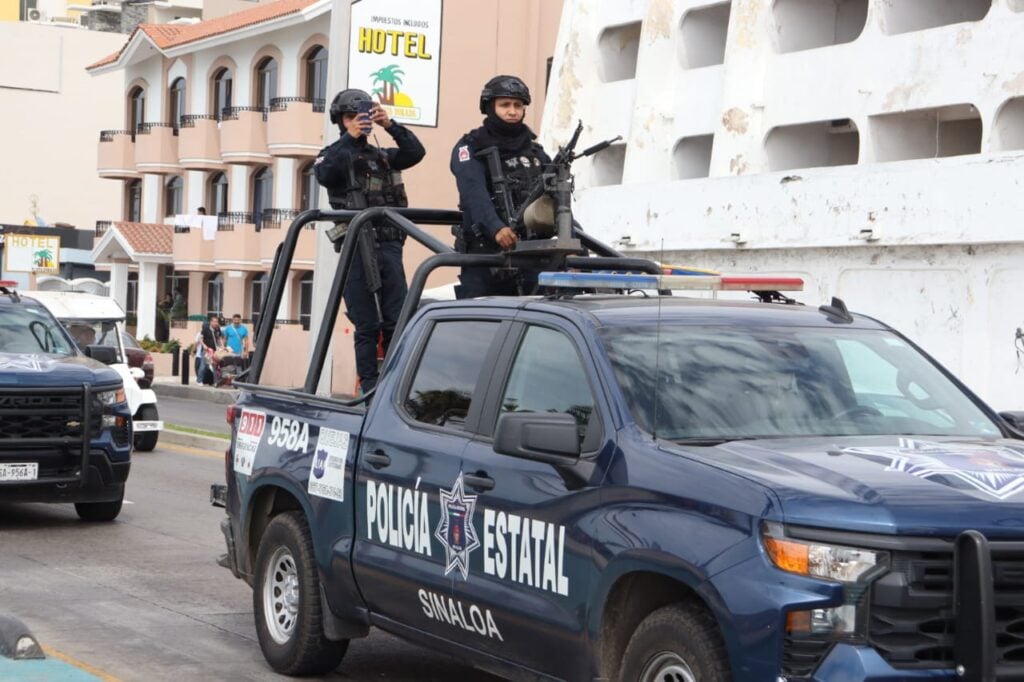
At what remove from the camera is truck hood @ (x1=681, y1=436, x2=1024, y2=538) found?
5.15 meters

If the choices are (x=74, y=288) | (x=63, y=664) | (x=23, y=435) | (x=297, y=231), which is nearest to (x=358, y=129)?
(x=297, y=231)

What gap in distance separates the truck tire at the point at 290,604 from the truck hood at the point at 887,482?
8.88ft

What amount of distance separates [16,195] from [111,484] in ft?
218

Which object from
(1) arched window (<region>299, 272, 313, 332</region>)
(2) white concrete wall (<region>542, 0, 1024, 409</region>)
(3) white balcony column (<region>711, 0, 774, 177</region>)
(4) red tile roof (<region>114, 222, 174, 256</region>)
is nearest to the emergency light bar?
(2) white concrete wall (<region>542, 0, 1024, 409</region>)

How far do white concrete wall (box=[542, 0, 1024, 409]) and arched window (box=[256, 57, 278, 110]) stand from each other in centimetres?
1422

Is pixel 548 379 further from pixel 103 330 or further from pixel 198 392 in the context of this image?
pixel 198 392

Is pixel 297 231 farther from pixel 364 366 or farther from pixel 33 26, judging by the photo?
pixel 33 26

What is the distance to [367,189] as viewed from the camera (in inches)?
402

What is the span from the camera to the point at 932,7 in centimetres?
3309

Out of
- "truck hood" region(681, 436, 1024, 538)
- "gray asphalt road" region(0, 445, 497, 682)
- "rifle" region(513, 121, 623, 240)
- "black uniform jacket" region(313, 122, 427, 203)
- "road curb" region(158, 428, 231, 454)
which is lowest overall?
"road curb" region(158, 428, 231, 454)

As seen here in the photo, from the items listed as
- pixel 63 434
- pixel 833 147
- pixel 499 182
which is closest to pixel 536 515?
pixel 499 182

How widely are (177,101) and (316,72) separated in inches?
443

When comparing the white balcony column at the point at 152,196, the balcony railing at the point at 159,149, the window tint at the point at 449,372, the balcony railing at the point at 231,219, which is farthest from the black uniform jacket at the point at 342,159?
the white balcony column at the point at 152,196

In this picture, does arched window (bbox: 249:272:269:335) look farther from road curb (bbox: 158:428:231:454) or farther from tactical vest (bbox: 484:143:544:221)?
tactical vest (bbox: 484:143:544:221)
